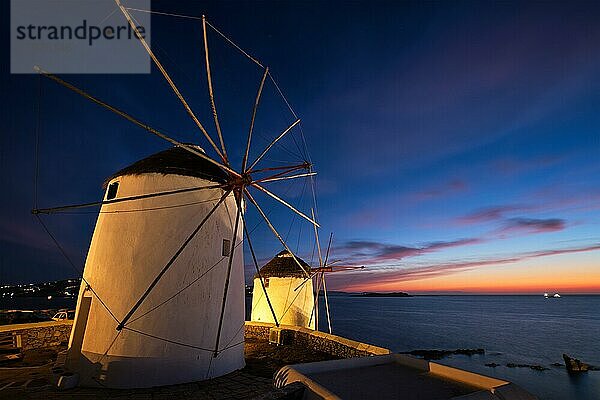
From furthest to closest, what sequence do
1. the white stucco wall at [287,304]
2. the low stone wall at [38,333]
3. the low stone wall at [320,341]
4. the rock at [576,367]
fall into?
the rock at [576,367] < the white stucco wall at [287,304] < the low stone wall at [38,333] < the low stone wall at [320,341]

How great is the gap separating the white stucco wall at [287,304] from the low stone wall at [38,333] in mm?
13264

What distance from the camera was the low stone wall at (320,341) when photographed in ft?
34.0

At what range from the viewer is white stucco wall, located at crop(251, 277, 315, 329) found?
80.2 feet

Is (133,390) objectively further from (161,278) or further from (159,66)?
(159,66)

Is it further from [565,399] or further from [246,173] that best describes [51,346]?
[565,399]

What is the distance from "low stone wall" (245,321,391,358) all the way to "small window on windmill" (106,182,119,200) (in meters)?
8.40

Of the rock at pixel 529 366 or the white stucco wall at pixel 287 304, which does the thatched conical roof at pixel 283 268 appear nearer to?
the white stucco wall at pixel 287 304

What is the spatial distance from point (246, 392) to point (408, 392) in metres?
4.96

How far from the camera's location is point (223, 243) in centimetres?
1049

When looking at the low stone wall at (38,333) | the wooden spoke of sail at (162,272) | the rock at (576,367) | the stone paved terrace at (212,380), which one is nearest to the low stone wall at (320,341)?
the stone paved terrace at (212,380)

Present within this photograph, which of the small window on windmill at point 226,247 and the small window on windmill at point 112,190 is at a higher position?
the small window on windmill at point 112,190

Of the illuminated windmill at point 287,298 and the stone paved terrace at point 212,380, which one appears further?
the illuminated windmill at point 287,298

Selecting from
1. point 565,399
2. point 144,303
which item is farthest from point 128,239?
point 565,399

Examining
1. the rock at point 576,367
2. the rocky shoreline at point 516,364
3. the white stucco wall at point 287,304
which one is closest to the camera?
the white stucco wall at point 287,304
